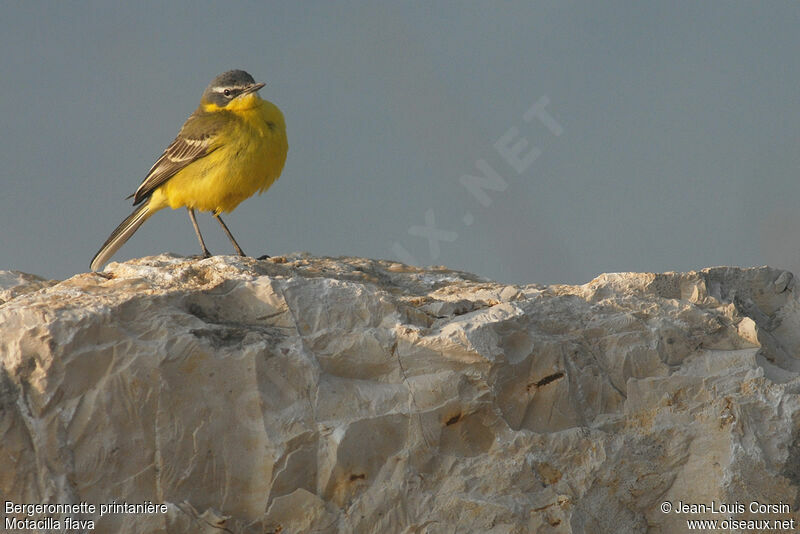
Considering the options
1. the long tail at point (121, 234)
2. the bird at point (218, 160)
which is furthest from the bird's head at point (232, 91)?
the long tail at point (121, 234)

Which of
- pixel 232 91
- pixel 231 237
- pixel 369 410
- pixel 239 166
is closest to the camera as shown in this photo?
pixel 369 410

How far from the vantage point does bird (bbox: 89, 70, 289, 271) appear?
8.59 meters

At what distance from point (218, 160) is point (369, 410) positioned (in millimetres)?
4107

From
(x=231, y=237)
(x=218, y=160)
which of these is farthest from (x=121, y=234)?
(x=218, y=160)

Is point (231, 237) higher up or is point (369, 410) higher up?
point (231, 237)

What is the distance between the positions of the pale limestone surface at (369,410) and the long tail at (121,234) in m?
3.31

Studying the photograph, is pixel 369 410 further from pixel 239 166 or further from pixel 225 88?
pixel 225 88

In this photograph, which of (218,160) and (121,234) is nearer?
(218,160)

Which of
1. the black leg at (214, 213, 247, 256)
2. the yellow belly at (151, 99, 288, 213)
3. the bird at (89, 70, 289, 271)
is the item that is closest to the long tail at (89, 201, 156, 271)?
the bird at (89, 70, 289, 271)

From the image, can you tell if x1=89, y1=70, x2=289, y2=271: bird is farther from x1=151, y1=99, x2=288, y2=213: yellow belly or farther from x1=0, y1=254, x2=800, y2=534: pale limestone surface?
x1=0, y1=254, x2=800, y2=534: pale limestone surface

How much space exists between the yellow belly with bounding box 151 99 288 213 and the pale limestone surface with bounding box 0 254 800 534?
8.89 feet

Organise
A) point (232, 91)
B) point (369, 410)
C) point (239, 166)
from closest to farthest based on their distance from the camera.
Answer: point (369, 410) → point (239, 166) → point (232, 91)

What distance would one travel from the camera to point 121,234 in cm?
927

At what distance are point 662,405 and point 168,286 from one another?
336cm
